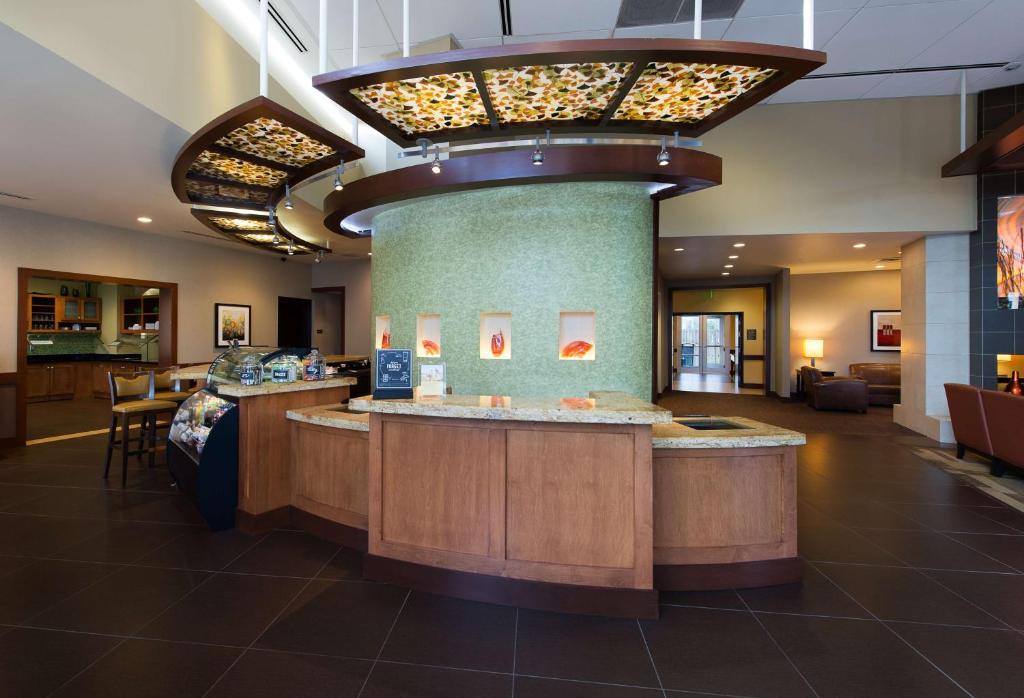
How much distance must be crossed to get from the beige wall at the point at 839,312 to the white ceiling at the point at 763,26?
6804 mm

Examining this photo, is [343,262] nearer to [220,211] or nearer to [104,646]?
[220,211]

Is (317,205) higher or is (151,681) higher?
(317,205)

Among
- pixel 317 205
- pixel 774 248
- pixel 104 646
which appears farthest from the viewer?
pixel 774 248

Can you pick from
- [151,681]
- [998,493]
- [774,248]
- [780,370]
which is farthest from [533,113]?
[780,370]

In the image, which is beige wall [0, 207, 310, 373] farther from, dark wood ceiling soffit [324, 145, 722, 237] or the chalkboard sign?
the chalkboard sign

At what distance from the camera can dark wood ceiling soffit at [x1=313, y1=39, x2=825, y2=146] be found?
2633 mm

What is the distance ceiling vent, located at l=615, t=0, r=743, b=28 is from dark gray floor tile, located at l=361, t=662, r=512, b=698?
600cm

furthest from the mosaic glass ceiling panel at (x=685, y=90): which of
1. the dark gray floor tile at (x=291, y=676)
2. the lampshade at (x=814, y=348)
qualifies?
the lampshade at (x=814, y=348)

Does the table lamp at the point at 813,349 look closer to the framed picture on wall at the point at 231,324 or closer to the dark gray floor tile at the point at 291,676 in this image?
the dark gray floor tile at the point at 291,676

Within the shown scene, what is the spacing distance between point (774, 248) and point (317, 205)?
8031mm

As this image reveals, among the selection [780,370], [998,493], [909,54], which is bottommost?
[998,493]

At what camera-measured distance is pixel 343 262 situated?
12.2 meters

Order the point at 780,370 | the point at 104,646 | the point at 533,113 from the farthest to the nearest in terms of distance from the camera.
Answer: the point at 780,370, the point at 533,113, the point at 104,646

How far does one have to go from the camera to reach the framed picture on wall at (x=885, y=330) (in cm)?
1180
